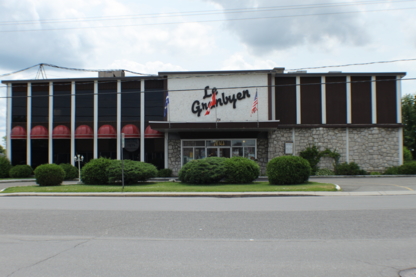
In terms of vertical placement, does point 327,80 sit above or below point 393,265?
above

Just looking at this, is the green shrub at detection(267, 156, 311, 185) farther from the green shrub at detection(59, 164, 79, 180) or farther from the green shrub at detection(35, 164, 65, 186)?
the green shrub at detection(59, 164, 79, 180)

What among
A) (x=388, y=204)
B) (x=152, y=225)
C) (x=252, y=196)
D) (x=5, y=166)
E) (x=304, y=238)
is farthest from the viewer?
(x=5, y=166)

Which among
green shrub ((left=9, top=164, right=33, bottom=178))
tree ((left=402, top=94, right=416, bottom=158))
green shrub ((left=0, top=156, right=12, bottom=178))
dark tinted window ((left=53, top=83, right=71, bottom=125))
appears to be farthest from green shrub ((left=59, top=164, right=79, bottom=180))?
tree ((left=402, top=94, right=416, bottom=158))

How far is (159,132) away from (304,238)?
21.5 meters

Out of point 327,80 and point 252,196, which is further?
point 327,80

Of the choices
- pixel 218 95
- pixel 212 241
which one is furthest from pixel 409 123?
pixel 212 241

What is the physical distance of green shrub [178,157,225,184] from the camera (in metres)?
20.1

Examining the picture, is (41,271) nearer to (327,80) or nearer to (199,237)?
(199,237)

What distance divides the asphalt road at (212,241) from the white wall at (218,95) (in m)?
15.7

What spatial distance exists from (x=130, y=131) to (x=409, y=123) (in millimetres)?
41167

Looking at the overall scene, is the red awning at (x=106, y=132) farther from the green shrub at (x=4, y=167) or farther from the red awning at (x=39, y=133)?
the green shrub at (x=4, y=167)

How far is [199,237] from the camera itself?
7.58m

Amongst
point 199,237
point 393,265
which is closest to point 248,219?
point 199,237

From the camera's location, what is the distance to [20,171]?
28.3 meters
